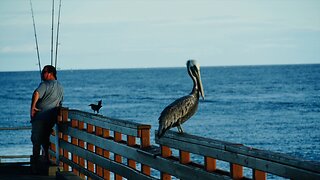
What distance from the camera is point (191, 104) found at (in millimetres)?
6539

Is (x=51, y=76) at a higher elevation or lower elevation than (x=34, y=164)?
higher

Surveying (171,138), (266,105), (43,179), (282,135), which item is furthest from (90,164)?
(266,105)

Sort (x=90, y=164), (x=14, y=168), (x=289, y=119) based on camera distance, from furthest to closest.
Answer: (x=289, y=119) → (x=14, y=168) → (x=90, y=164)

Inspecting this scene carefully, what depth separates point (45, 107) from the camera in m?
10.6

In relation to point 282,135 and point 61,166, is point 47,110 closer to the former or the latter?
point 61,166

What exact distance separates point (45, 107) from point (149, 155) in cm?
394

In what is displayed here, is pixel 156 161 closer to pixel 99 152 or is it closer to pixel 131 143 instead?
pixel 131 143

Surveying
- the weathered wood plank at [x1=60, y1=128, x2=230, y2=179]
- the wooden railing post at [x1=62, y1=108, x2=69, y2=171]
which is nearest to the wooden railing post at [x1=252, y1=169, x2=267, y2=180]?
the weathered wood plank at [x1=60, y1=128, x2=230, y2=179]

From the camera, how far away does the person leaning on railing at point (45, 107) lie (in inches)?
411

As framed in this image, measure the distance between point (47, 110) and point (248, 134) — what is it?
37494mm

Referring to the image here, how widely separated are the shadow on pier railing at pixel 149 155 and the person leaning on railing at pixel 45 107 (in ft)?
0.58

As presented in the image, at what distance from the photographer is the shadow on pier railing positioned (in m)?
4.87

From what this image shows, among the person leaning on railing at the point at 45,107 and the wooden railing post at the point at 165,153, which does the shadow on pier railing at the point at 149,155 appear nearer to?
the wooden railing post at the point at 165,153

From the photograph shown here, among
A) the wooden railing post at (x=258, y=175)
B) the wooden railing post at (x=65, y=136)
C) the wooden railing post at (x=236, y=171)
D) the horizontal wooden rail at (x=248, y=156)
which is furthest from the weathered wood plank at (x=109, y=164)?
the wooden railing post at (x=258, y=175)
